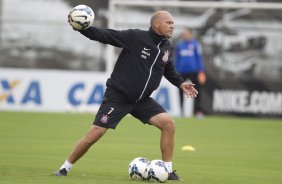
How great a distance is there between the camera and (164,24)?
11.3 metres

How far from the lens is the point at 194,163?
13.8 metres

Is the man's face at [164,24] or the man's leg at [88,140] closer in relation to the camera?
the man's leg at [88,140]

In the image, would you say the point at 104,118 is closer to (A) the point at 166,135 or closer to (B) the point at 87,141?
(B) the point at 87,141

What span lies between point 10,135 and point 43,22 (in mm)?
10645

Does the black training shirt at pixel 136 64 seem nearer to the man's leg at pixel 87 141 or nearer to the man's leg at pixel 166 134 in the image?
the man's leg at pixel 166 134

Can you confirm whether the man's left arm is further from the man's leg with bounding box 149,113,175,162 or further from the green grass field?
the green grass field

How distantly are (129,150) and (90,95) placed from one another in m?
10.7

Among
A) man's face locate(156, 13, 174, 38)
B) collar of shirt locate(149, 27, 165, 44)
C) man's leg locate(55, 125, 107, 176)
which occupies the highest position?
man's face locate(156, 13, 174, 38)

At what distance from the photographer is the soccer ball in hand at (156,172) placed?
10953mm

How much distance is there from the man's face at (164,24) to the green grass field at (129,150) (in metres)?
2.09

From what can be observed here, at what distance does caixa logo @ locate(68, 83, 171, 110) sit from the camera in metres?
26.2

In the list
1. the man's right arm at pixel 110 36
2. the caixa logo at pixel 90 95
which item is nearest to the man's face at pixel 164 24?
the man's right arm at pixel 110 36

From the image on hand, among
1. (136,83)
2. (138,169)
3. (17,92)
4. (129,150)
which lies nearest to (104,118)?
(136,83)

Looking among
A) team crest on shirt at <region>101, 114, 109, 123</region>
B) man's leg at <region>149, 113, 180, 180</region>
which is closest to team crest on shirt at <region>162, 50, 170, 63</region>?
man's leg at <region>149, 113, 180, 180</region>
